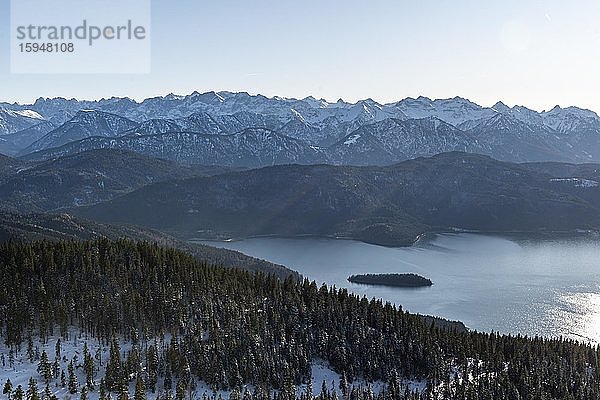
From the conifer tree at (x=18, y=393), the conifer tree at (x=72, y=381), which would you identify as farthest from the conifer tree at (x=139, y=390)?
the conifer tree at (x=18, y=393)

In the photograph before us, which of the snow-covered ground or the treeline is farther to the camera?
the treeline

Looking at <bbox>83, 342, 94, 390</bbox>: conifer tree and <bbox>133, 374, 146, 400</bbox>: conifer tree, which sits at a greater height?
<bbox>83, 342, 94, 390</bbox>: conifer tree

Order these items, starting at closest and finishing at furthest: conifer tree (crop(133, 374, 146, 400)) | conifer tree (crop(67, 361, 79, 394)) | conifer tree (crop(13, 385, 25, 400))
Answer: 1. conifer tree (crop(13, 385, 25, 400))
2. conifer tree (crop(133, 374, 146, 400))
3. conifer tree (crop(67, 361, 79, 394))

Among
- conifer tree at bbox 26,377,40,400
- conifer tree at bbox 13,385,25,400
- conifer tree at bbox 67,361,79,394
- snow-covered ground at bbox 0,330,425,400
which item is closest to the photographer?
conifer tree at bbox 26,377,40,400

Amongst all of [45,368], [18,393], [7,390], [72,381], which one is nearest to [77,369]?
[45,368]

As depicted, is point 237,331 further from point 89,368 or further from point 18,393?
point 18,393

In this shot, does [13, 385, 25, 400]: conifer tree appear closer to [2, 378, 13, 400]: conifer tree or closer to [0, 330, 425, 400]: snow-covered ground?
[2, 378, 13, 400]: conifer tree

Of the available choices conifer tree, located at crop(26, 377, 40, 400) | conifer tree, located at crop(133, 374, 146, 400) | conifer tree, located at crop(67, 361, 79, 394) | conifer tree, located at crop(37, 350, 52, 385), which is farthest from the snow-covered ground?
conifer tree, located at crop(133, 374, 146, 400)

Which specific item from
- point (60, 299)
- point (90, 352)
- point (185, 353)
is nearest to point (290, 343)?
point (185, 353)

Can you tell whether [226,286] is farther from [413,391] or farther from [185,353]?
[413,391]
